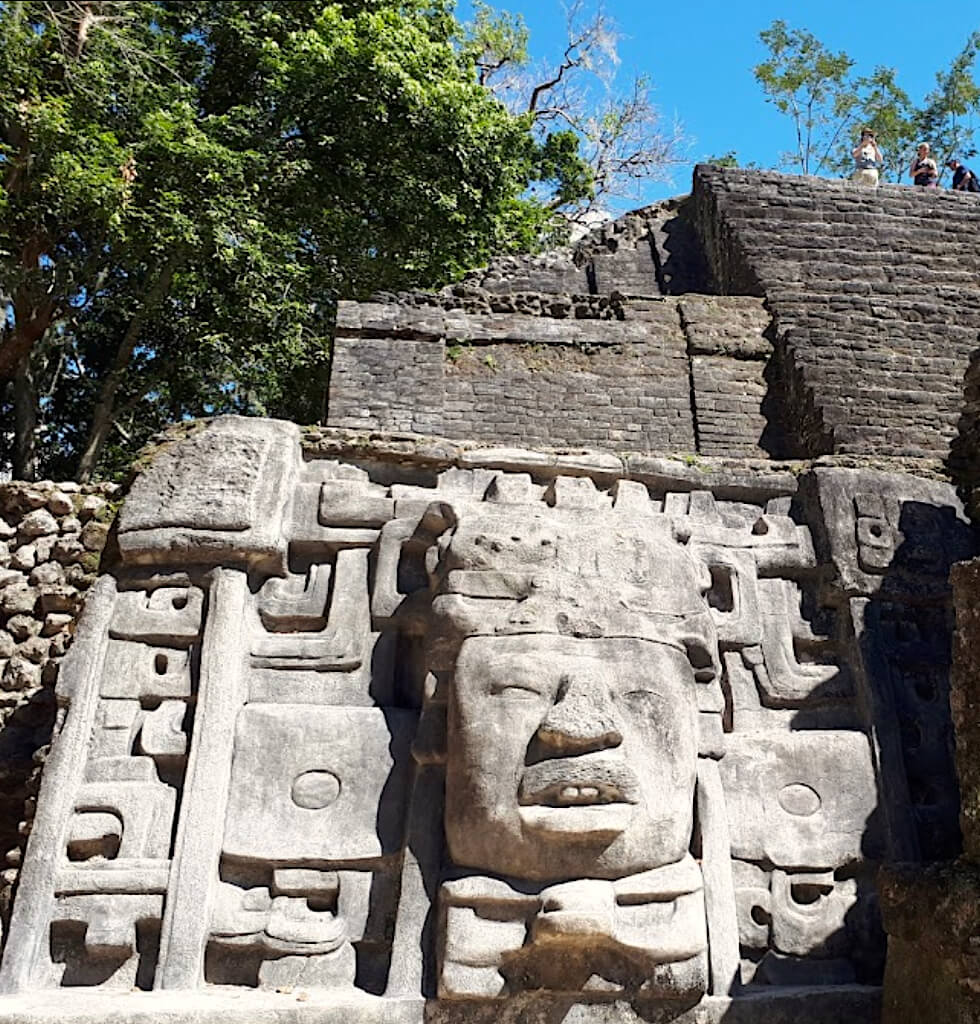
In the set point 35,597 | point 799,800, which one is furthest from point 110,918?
point 799,800

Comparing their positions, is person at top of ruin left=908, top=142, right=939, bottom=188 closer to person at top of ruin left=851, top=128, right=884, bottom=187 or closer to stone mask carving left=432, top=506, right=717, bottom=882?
person at top of ruin left=851, top=128, right=884, bottom=187

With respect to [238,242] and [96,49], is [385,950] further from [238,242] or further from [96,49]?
[96,49]

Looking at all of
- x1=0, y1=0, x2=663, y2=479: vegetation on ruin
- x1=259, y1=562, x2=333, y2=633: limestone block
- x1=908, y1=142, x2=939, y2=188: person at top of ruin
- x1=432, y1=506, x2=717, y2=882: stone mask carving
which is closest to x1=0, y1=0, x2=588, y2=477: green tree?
x1=0, y1=0, x2=663, y2=479: vegetation on ruin

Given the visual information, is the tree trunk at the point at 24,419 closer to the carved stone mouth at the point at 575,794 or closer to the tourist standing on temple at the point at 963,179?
the carved stone mouth at the point at 575,794

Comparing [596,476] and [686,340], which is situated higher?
[686,340]

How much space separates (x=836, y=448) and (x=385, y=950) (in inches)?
185

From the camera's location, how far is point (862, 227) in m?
9.65

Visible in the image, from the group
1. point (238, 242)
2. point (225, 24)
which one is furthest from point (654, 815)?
point (225, 24)

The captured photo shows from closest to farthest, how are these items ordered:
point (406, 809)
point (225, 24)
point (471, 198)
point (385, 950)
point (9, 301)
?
point (385, 950) < point (406, 809) < point (9, 301) < point (471, 198) < point (225, 24)

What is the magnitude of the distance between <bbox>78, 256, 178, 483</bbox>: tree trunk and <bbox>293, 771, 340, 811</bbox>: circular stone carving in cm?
790

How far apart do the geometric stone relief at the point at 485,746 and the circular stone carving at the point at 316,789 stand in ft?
0.04

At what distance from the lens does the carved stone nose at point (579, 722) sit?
3.60 metres

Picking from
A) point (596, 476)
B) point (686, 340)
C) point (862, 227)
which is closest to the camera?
point (596, 476)

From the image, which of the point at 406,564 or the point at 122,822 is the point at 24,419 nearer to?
the point at 406,564
